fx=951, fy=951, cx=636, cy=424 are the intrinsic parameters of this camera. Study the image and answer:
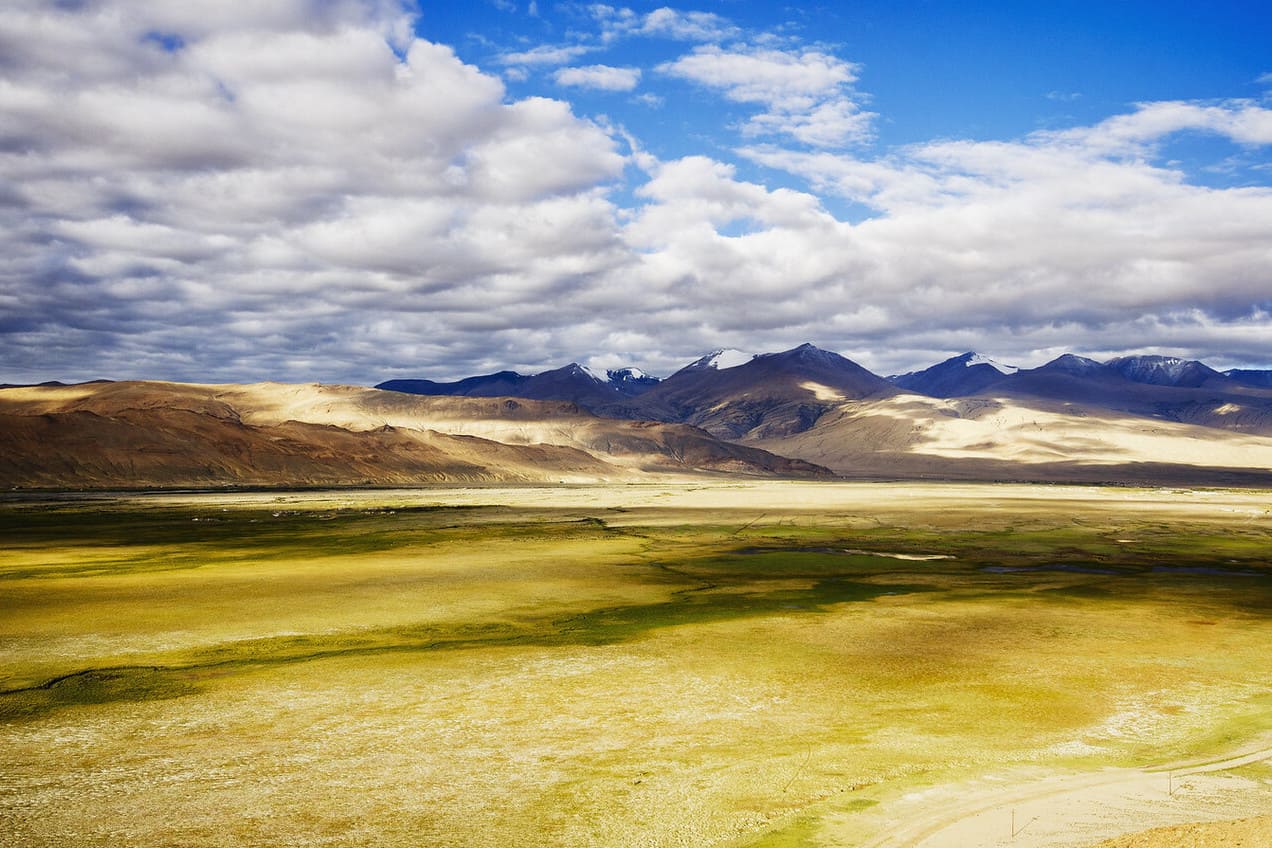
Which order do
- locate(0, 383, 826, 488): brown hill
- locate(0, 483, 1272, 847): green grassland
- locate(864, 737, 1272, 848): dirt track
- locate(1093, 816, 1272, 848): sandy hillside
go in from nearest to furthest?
locate(1093, 816, 1272, 848): sandy hillside → locate(864, 737, 1272, 848): dirt track → locate(0, 483, 1272, 847): green grassland → locate(0, 383, 826, 488): brown hill

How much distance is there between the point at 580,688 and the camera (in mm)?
20047

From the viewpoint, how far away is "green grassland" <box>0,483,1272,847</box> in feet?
42.8

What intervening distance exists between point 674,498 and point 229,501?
50.4 meters

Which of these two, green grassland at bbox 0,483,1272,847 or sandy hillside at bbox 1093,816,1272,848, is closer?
sandy hillside at bbox 1093,816,1272,848

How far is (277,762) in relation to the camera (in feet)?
48.8

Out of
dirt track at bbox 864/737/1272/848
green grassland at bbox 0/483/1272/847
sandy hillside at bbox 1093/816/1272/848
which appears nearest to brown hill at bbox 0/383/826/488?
green grassland at bbox 0/483/1272/847

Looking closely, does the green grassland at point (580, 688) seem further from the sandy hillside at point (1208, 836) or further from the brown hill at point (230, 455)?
the brown hill at point (230, 455)

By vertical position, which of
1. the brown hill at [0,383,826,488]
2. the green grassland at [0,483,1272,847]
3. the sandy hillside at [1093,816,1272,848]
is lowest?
the green grassland at [0,483,1272,847]

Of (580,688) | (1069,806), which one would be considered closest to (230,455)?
(580,688)

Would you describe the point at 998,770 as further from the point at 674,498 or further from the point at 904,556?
the point at 674,498

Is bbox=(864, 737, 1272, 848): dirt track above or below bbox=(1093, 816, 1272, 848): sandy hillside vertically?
below

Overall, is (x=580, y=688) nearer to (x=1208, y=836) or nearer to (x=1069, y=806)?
(x=1069, y=806)

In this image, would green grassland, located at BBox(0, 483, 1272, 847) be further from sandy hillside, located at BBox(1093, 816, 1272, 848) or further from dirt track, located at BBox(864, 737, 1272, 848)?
sandy hillside, located at BBox(1093, 816, 1272, 848)

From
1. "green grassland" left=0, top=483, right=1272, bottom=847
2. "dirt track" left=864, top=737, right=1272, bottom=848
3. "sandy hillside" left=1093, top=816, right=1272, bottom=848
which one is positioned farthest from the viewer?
"green grassland" left=0, top=483, right=1272, bottom=847
